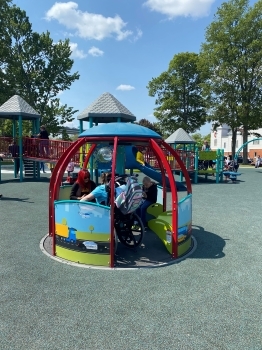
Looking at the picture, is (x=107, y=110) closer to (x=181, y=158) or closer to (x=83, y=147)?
(x=83, y=147)

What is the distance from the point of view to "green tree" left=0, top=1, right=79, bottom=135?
1228 inches

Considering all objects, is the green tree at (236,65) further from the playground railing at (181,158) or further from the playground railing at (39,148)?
the playground railing at (39,148)

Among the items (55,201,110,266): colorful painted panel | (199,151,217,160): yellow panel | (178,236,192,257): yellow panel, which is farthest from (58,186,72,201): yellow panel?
(199,151,217,160): yellow panel

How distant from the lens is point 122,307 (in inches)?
147

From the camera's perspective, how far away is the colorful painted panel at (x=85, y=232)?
5.02 m

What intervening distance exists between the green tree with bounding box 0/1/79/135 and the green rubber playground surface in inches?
1133

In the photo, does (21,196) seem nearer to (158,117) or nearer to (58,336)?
(58,336)

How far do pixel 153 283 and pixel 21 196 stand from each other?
8.91m

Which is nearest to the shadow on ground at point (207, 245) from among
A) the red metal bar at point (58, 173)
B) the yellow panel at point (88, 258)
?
the yellow panel at point (88, 258)

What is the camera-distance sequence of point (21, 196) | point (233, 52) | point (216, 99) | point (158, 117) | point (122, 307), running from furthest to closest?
1. point (158, 117)
2. point (216, 99)
3. point (233, 52)
4. point (21, 196)
5. point (122, 307)

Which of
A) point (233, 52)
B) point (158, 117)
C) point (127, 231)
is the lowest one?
point (127, 231)

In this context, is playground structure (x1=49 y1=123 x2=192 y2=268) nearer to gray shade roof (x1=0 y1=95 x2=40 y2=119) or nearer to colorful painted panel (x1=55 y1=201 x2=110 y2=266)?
colorful painted panel (x1=55 y1=201 x2=110 y2=266)

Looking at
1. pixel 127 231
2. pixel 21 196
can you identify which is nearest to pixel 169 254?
pixel 127 231

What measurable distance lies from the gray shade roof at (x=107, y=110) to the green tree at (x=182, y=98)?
89.5 ft
